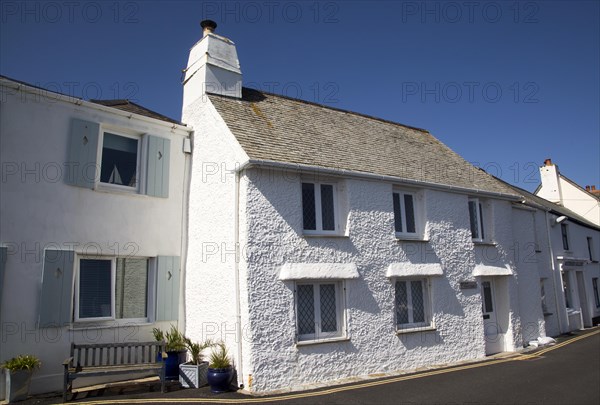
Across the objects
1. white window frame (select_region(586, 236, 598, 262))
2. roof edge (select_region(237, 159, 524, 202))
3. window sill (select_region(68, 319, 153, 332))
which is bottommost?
window sill (select_region(68, 319, 153, 332))

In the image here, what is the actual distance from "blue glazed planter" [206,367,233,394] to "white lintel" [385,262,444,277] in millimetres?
4655

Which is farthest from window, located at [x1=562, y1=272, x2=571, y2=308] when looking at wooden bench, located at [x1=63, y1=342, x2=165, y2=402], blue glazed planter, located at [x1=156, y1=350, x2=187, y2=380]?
wooden bench, located at [x1=63, y1=342, x2=165, y2=402]

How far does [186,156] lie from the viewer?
12062mm

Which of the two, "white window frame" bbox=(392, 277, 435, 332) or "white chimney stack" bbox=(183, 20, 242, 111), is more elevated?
"white chimney stack" bbox=(183, 20, 242, 111)

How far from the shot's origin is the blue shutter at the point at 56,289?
358 inches

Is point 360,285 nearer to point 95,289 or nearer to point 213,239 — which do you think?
point 213,239

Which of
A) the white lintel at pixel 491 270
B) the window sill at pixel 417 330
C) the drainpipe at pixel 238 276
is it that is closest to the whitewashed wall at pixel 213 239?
the drainpipe at pixel 238 276

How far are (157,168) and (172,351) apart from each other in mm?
4444

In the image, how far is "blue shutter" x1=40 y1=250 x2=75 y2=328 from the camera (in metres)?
9.10

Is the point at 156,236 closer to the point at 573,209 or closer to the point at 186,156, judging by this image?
the point at 186,156

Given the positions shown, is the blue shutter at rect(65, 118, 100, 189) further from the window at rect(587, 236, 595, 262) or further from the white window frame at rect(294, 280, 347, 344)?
the window at rect(587, 236, 595, 262)

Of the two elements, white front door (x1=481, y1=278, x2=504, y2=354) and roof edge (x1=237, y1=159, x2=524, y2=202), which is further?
white front door (x1=481, y1=278, x2=504, y2=354)

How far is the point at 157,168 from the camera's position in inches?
444

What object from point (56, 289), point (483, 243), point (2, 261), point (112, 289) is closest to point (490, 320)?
point (483, 243)
